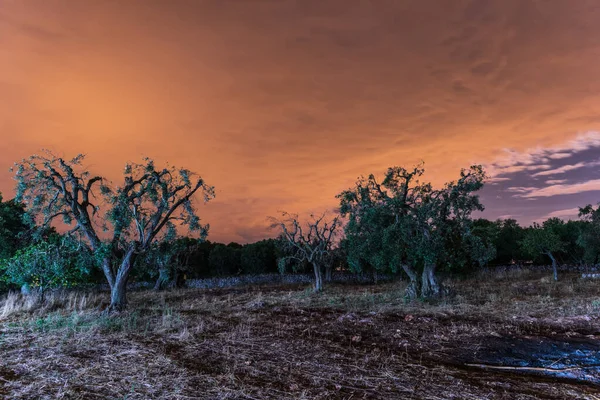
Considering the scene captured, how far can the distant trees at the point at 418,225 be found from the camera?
817 inches

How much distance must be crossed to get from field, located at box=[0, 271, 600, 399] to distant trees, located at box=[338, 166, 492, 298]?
4.36 metres

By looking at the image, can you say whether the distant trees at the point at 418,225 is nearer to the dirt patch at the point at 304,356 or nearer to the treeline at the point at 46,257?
the dirt patch at the point at 304,356

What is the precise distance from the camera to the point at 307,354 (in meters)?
9.52

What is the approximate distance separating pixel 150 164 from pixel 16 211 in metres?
13.8

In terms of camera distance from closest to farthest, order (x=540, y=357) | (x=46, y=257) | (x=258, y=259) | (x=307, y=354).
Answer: (x=307, y=354) < (x=540, y=357) < (x=46, y=257) < (x=258, y=259)

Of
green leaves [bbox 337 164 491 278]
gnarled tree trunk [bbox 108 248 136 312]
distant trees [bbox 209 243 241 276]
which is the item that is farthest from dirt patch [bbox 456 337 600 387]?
distant trees [bbox 209 243 241 276]

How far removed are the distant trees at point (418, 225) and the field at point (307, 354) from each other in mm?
4365

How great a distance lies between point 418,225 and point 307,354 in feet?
44.9

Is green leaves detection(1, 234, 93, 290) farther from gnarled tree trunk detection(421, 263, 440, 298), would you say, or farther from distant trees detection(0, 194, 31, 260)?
gnarled tree trunk detection(421, 263, 440, 298)

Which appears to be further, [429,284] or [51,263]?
[429,284]

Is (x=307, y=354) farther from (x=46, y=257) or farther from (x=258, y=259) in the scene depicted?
(x=258, y=259)

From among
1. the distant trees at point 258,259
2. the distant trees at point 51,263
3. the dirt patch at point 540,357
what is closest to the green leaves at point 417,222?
the dirt patch at point 540,357

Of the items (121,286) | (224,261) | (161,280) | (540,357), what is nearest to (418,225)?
(540,357)

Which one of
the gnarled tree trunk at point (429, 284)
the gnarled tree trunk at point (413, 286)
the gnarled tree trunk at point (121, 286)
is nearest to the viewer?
the gnarled tree trunk at point (121, 286)
